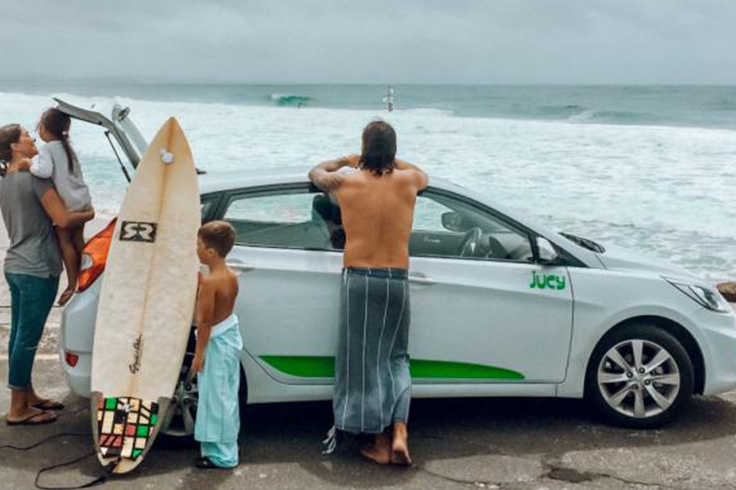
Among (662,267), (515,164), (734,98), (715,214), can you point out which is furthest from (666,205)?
(734,98)

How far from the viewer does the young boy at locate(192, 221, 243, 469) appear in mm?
5004

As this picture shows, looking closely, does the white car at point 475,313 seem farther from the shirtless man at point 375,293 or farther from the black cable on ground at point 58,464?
the black cable on ground at point 58,464

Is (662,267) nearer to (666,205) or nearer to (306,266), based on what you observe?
(306,266)

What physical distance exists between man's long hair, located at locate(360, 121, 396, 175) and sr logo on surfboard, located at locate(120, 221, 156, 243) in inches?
49.1

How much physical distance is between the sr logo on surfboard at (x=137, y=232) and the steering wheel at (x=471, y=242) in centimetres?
176

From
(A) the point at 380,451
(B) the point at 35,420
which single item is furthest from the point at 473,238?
(B) the point at 35,420

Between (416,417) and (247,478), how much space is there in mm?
1366

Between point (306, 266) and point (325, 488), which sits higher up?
point (306, 266)

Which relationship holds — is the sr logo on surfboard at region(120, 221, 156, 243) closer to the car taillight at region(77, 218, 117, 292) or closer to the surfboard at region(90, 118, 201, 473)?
the surfboard at region(90, 118, 201, 473)

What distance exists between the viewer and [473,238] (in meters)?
5.73

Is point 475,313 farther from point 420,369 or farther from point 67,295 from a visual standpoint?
point 67,295

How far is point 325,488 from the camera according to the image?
4863 mm

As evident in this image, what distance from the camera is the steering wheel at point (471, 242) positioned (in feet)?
18.7

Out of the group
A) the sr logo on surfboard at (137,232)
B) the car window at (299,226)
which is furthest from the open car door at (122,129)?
the car window at (299,226)
